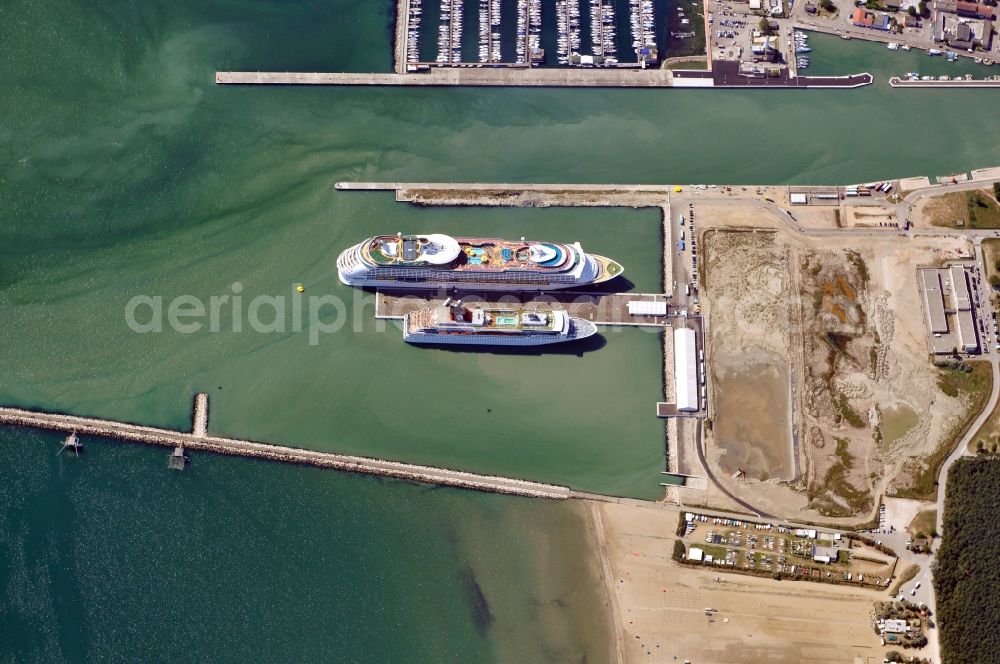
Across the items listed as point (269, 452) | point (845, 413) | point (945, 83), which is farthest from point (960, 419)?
point (269, 452)

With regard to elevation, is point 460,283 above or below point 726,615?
above

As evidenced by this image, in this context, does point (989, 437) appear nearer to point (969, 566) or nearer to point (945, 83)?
point (969, 566)

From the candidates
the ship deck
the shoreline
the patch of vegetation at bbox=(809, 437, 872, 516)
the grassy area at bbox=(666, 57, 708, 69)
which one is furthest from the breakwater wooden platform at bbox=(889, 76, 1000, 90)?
the shoreline

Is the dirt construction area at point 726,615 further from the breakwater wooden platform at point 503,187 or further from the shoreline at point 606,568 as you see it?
the breakwater wooden platform at point 503,187

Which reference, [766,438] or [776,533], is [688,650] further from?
[766,438]

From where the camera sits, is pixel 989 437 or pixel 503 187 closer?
pixel 989 437

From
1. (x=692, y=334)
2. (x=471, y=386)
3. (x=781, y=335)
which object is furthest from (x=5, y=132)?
(x=781, y=335)

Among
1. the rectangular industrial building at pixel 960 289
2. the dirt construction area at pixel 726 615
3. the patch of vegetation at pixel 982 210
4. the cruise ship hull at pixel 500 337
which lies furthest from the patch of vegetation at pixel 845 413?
the cruise ship hull at pixel 500 337
